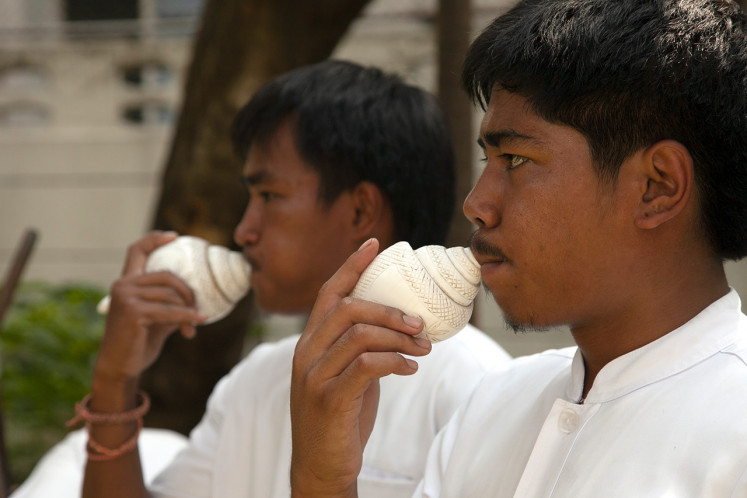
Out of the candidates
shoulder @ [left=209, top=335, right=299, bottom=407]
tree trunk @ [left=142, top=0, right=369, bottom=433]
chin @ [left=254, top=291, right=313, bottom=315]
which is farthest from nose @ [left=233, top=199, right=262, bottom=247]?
tree trunk @ [left=142, top=0, right=369, bottom=433]

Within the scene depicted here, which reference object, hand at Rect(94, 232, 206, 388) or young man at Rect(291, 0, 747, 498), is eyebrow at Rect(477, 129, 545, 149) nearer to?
young man at Rect(291, 0, 747, 498)

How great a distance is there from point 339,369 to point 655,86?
697 mm

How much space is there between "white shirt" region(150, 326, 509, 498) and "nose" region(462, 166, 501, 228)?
0.77 m

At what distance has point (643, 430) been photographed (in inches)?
59.3

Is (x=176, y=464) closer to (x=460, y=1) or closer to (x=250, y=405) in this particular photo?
(x=250, y=405)

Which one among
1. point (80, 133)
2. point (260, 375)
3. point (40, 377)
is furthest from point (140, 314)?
point (80, 133)

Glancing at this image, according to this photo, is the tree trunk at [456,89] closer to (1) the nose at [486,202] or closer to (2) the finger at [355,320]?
(1) the nose at [486,202]

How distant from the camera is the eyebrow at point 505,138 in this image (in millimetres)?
1582

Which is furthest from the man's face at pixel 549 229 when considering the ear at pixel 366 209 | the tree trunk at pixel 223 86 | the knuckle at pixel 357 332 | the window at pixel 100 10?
the window at pixel 100 10

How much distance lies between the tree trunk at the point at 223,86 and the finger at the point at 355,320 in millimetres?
2735

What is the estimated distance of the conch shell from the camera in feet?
7.92

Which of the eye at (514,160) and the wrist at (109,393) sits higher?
the eye at (514,160)

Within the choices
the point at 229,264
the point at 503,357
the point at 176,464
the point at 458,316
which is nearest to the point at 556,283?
the point at 458,316

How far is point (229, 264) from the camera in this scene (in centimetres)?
242
